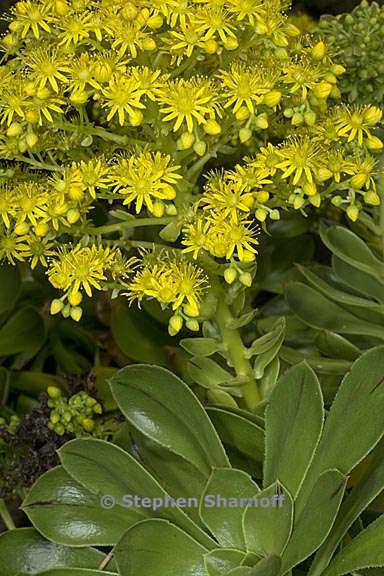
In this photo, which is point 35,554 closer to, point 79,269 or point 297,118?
point 79,269

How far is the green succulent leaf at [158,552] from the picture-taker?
3.07 feet

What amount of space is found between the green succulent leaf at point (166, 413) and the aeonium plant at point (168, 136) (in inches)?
2.9

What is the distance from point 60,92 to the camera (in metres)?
1.03

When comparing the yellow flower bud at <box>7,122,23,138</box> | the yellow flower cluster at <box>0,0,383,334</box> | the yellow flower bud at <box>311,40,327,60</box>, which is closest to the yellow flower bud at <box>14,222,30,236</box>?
the yellow flower cluster at <box>0,0,383,334</box>

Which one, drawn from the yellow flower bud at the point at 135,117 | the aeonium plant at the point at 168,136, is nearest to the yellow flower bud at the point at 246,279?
the aeonium plant at the point at 168,136

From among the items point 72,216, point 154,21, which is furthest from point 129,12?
point 72,216

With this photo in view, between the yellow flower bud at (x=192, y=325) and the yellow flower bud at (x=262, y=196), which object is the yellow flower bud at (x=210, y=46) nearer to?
the yellow flower bud at (x=262, y=196)

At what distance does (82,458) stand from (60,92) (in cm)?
43

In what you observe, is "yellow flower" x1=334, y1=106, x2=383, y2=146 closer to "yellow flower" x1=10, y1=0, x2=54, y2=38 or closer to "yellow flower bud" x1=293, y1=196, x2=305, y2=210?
"yellow flower bud" x1=293, y1=196, x2=305, y2=210

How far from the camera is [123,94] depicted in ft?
3.19

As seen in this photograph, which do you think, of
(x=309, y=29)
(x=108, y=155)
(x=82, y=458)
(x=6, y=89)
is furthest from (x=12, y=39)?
(x=309, y=29)

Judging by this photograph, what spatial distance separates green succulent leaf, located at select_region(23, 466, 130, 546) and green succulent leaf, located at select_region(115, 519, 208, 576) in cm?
9

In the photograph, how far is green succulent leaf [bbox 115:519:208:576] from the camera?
0.94 metres

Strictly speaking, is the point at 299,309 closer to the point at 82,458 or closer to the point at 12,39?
the point at 82,458
